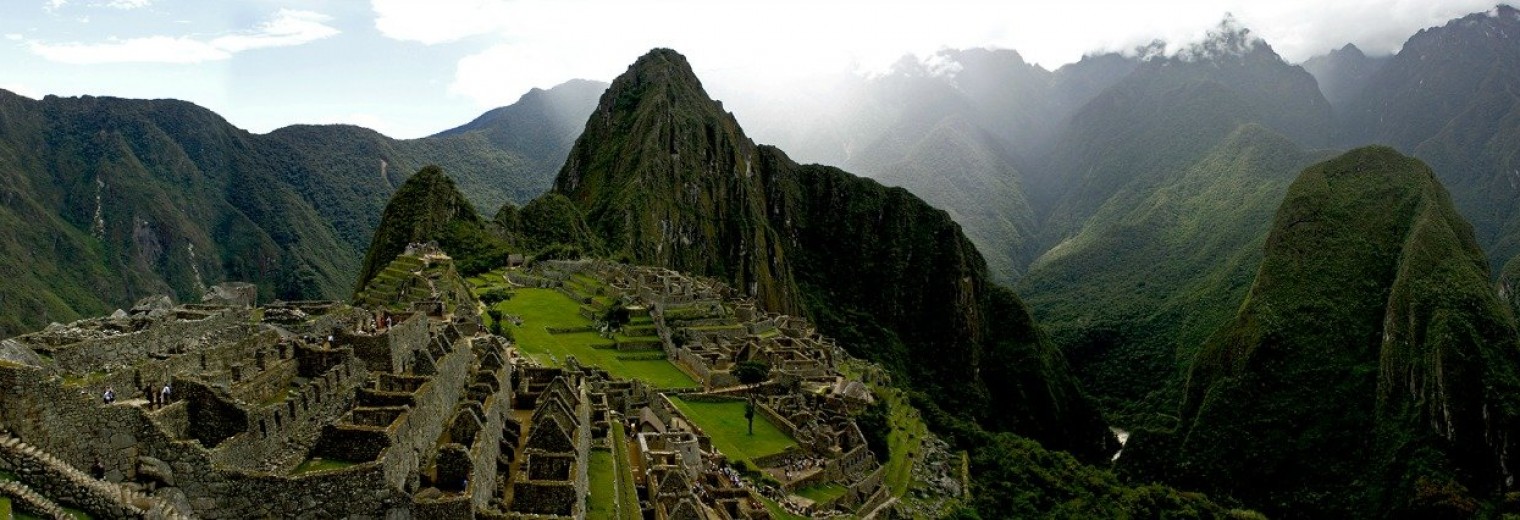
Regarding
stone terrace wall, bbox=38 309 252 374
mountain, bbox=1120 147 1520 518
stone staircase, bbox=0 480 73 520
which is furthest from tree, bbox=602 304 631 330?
mountain, bbox=1120 147 1520 518

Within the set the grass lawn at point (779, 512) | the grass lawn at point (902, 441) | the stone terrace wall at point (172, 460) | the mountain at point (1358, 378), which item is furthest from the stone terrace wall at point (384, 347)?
the mountain at point (1358, 378)

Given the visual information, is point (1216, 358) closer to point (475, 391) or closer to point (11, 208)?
point (475, 391)

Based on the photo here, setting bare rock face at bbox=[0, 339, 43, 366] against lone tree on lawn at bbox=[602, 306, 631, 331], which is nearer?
bare rock face at bbox=[0, 339, 43, 366]

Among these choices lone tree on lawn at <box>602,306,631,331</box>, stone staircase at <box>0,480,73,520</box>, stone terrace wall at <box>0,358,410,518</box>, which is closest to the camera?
stone staircase at <box>0,480,73,520</box>

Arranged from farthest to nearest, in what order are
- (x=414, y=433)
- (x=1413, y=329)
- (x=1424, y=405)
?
(x=1413, y=329) < (x=1424, y=405) < (x=414, y=433)

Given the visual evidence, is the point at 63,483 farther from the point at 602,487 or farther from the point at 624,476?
the point at 624,476

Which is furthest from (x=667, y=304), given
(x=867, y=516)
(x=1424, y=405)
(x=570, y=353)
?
(x=1424, y=405)

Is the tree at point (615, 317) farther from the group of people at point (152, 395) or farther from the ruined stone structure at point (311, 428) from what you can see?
the group of people at point (152, 395)

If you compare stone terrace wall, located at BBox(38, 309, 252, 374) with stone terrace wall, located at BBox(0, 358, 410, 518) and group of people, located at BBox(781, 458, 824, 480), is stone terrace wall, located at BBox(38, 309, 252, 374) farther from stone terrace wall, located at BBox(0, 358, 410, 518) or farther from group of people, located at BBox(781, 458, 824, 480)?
group of people, located at BBox(781, 458, 824, 480)
